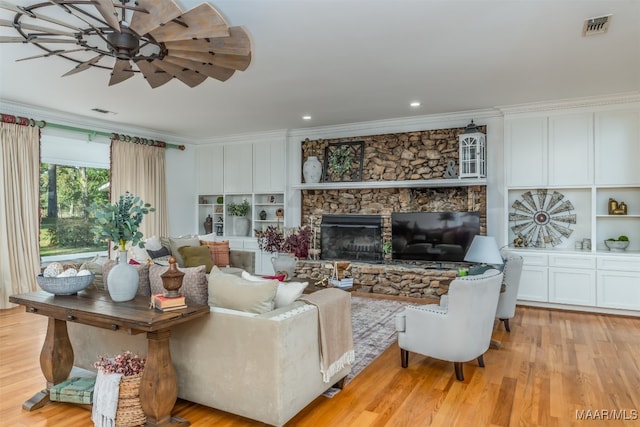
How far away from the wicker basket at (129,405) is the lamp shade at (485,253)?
2966mm

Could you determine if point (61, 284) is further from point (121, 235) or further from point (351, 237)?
point (351, 237)

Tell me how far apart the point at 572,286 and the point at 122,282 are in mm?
5341

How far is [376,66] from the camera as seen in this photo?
396 centimetres

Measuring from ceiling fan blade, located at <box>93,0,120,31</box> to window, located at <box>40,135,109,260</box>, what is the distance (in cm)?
428

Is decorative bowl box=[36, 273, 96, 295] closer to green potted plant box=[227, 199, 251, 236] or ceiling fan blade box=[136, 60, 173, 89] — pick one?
ceiling fan blade box=[136, 60, 173, 89]

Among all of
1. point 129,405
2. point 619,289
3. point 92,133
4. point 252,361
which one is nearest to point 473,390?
point 252,361

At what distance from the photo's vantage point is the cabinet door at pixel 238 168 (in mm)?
7734

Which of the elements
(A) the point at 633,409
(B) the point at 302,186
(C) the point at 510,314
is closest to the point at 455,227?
(C) the point at 510,314

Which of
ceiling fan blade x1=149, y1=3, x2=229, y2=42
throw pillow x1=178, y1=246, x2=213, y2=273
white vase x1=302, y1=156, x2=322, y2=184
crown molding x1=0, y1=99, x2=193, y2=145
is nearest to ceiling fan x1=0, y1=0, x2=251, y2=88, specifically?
ceiling fan blade x1=149, y1=3, x2=229, y2=42

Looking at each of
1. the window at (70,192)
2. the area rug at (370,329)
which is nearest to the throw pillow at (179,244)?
the window at (70,192)

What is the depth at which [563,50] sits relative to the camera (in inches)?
140

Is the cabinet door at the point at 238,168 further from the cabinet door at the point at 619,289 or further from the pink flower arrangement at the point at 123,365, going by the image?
the cabinet door at the point at 619,289

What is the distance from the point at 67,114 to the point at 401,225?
5565 millimetres

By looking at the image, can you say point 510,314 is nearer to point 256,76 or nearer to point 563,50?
point 563,50
